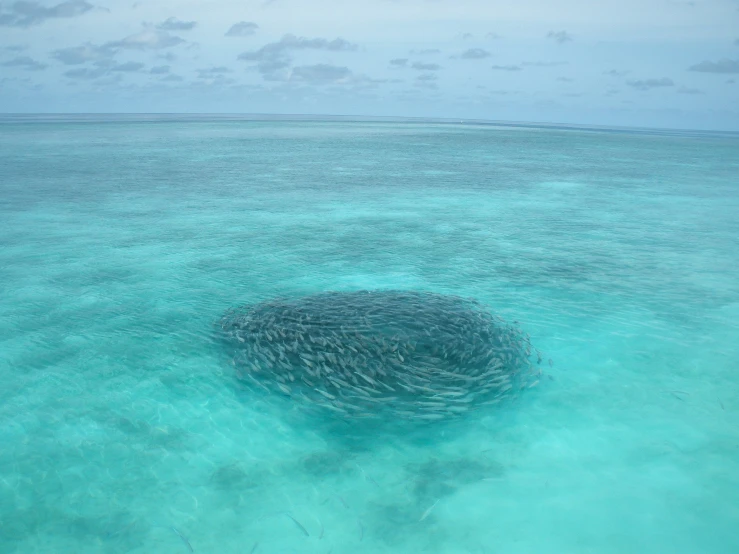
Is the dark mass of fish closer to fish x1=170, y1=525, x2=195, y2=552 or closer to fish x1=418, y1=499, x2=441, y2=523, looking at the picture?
fish x1=418, y1=499, x2=441, y2=523

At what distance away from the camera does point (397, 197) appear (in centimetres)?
3656

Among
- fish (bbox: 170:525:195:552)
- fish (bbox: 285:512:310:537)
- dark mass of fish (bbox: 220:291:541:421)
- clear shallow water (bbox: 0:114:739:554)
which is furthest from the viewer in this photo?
dark mass of fish (bbox: 220:291:541:421)

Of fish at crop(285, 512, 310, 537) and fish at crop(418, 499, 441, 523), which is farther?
fish at crop(418, 499, 441, 523)

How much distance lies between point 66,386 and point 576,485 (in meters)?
11.1

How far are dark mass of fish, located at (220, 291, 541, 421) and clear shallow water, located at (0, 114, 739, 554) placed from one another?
0.54 m

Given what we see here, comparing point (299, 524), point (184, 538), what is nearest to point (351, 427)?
point (299, 524)

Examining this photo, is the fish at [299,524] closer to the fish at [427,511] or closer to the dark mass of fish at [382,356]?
the fish at [427,511]

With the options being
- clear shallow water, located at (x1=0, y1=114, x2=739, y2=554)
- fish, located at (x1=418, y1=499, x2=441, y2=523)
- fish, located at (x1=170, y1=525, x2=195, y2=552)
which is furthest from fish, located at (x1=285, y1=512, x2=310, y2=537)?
fish, located at (x1=418, y1=499, x2=441, y2=523)

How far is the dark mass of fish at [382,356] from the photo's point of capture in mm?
11953

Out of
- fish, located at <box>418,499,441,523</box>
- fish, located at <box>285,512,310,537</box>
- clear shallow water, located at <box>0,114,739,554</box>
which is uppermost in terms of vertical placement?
clear shallow water, located at <box>0,114,739,554</box>

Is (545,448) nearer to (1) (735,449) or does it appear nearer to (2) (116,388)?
(1) (735,449)

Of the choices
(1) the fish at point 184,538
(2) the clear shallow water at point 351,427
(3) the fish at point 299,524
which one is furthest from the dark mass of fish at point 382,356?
(1) the fish at point 184,538

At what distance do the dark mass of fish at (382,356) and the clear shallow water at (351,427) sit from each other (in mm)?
545

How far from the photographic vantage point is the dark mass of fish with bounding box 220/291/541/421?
12.0 meters
